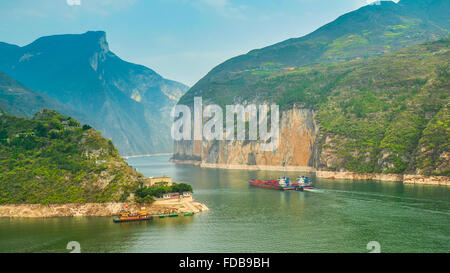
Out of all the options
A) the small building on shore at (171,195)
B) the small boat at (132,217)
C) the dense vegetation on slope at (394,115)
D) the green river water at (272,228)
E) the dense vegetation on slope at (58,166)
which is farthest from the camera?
the dense vegetation on slope at (394,115)

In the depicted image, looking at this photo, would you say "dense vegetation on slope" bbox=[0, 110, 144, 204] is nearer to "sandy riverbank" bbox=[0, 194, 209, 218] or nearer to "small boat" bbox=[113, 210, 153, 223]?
"sandy riverbank" bbox=[0, 194, 209, 218]

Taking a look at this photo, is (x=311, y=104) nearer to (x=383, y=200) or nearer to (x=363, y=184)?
(x=363, y=184)

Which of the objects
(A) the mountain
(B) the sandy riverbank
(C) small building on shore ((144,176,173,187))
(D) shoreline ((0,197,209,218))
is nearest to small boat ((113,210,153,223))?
(D) shoreline ((0,197,209,218))

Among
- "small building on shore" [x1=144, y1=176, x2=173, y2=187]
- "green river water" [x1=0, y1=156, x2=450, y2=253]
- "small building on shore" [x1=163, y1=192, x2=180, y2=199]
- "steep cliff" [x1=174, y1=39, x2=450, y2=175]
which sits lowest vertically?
"green river water" [x1=0, y1=156, x2=450, y2=253]

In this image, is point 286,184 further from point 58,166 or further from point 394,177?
point 58,166

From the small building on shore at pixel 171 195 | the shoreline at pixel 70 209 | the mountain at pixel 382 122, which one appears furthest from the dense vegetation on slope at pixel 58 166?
the mountain at pixel 382 122

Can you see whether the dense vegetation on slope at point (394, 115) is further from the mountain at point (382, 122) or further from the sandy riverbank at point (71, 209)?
the sandy riverbank at point (71, 209)

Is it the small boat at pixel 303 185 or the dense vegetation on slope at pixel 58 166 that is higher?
the dense vegetation on slope at pixel 58 166
